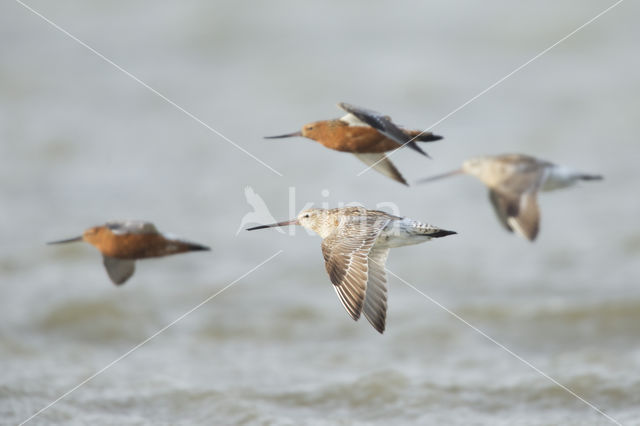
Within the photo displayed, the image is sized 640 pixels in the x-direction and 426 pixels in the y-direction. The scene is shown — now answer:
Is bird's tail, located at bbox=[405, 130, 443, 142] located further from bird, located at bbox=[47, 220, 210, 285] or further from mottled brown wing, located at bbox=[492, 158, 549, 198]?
bird, located at bbox=[47, 220, 210, 285]

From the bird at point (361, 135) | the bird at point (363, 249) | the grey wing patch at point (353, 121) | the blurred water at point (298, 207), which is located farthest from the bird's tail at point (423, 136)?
the blurred water at point (298, 207)

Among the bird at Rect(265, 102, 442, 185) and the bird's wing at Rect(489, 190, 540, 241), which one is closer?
the bird at Rect(265, 102, 442, 185)

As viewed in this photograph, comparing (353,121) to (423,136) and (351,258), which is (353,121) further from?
(351,258)

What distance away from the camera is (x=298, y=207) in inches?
348

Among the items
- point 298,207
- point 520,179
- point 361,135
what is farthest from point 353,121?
point 298,207

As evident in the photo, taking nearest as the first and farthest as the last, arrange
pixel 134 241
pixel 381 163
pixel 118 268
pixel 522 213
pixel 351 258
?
pixel 134 241
pixel 118 268
pixel 351 258
pixel 381 163
pixel 522 213

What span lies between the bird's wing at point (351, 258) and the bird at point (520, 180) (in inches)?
20.4

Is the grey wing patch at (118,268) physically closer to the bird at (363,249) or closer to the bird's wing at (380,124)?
the bird at (363,249)

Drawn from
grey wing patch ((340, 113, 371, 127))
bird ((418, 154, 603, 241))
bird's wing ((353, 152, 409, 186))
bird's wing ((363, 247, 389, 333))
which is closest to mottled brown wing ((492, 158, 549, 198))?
bird ((418, 154, 603, 241))

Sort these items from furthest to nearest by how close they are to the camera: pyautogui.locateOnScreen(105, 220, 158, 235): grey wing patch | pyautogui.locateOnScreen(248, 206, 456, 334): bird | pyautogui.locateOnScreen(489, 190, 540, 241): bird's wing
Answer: pyautogui.locateOnScreen(489, 190, 540, 241): bird's wing → pyautogui.locateOnScreen(248, 206, 456, 334): bird → pyautogui.locateOnScreen(105, 220, 158, 235): grey wing patch

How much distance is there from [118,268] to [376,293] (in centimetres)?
110

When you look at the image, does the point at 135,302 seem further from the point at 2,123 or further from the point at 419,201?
the point at 2,123

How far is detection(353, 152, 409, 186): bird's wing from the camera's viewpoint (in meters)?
4.20

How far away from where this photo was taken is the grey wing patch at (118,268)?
148 inches
